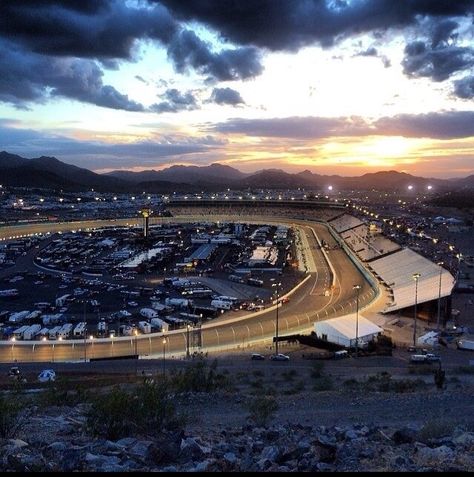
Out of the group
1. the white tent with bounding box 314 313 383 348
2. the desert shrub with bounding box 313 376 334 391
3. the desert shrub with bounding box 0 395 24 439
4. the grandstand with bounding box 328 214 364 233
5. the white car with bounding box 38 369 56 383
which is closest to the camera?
the desert shrub with bounding box 0 395 24 439

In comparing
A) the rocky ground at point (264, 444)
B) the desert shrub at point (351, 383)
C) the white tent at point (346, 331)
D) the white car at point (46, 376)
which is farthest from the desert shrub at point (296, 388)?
the white tent at point (346, 331)

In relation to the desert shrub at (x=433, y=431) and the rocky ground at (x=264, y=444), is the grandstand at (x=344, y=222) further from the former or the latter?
the desert shrub at (x=433, y=431)

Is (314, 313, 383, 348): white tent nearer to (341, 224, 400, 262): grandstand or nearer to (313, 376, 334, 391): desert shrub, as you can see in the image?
(313, 376, 334, 391): desert shrub

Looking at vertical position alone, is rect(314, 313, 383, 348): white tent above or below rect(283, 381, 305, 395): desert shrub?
below

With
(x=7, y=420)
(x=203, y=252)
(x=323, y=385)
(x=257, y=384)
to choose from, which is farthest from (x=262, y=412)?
(x=203, y=252)

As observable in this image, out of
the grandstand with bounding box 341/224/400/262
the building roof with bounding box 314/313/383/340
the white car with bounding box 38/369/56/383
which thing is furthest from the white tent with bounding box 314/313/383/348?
the grandstand with bounding box 341/224/400/262

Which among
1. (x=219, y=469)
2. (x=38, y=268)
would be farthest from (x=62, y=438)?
(x=38, y=268)

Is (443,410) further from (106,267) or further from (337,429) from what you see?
(106,267)
